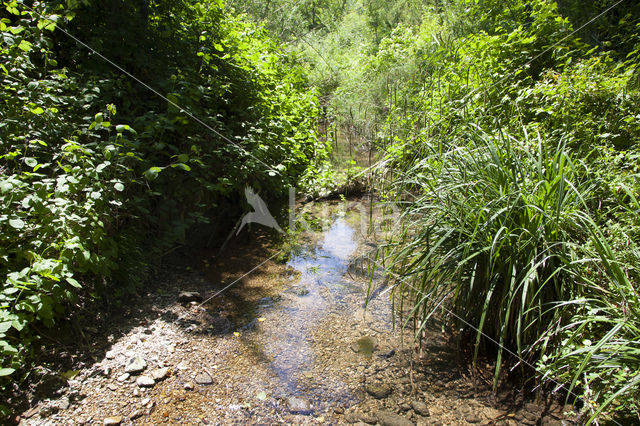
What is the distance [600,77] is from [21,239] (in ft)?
12.3

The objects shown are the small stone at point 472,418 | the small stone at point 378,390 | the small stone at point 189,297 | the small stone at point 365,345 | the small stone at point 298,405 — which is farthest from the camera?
the small stone at point 189,297

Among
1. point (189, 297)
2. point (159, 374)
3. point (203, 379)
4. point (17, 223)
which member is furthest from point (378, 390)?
point (17, 223)

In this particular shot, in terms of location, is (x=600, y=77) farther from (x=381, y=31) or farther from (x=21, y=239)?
(x=381, y=31)

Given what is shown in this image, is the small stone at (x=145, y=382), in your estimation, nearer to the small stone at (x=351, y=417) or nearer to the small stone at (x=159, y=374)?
the small stone at (x=159, y=374)

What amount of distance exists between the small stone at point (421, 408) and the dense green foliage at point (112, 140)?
181 centimetres

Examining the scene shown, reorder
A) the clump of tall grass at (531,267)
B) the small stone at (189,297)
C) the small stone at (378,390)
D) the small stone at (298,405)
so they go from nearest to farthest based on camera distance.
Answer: the clump of tall grass at (531,267), the small stone at (298,405), the small stone at (378,390), the small stone at (189,297)

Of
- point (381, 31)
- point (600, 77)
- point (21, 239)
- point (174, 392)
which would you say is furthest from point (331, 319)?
point (381, 31)

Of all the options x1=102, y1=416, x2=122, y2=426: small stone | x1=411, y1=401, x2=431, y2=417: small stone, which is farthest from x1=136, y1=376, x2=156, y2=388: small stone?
x1=411, y1=401, x2=431, y2=417: small stone

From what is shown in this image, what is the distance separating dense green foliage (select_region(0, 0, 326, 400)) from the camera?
1815mm

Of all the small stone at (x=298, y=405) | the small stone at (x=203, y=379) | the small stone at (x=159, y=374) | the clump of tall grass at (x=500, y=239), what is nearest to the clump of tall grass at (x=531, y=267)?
the clump of tall grass at (x=500, y=239)

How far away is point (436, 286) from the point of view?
2.09 metres

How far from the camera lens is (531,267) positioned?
6.03 ft

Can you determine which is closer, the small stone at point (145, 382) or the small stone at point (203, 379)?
the small stone at point (145, 382)

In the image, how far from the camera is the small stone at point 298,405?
1.97 metres
